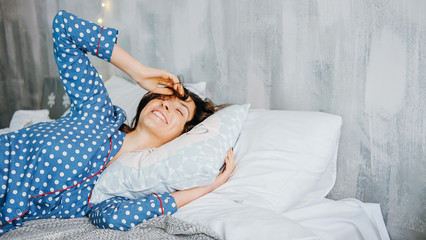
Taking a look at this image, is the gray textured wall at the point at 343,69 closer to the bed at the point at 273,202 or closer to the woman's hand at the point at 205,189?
the bed at the point at 273,202

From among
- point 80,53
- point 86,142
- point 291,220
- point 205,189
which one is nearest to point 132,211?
point 205,189

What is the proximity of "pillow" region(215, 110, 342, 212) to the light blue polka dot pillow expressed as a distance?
0.08m

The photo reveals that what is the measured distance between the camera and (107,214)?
102 centimetres

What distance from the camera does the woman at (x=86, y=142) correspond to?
1083mm

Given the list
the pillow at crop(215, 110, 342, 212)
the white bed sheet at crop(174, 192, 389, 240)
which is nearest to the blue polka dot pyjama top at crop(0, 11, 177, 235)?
the white bed sheet at crop(174, 192, 389, 240)

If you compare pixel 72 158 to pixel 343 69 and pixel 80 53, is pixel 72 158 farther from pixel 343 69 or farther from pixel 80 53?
pixel 343 69

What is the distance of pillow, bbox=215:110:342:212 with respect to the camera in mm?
1060

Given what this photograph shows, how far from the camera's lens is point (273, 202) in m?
1.04

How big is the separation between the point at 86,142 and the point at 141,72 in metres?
0.30

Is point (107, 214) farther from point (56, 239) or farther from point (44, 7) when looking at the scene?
point (44, 7)

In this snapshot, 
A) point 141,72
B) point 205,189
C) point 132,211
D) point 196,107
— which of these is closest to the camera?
point 132,211

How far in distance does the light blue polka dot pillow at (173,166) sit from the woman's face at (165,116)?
5.6 inches

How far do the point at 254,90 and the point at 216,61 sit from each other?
0.81ft

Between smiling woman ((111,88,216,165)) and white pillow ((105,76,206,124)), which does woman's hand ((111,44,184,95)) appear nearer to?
smiling woman ((111,88,216,165))
